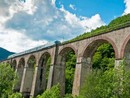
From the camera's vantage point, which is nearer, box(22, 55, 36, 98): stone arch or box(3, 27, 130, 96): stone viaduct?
box(3, 27, 130, 96): stone viaduct

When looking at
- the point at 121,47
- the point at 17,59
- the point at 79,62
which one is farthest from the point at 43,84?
the point at 121,47

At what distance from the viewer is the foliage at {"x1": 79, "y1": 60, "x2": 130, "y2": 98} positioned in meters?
17.0

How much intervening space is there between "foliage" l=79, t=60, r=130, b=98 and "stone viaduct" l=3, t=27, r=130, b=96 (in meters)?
5.42

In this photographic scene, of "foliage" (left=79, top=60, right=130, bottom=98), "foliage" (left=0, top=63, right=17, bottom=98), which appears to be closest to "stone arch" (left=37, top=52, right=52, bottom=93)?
"foliage" (left=0, top=63, right=17, bottom=98)

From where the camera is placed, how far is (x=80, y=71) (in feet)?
94.8

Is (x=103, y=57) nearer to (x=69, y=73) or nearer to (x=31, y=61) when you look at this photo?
(x=69, y=73)

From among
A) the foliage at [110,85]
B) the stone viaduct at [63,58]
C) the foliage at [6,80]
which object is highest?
the stone viaduct at [63,58]

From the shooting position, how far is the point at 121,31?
80.3ft

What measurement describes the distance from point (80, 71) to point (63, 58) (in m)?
6.21

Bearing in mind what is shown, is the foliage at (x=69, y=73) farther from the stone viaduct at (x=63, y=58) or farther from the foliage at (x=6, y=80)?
the foliage at (x=6, y=80)

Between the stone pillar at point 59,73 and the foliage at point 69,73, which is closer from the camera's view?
the stone pillar at point 59,73

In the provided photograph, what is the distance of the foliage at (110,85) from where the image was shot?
55.9 ft

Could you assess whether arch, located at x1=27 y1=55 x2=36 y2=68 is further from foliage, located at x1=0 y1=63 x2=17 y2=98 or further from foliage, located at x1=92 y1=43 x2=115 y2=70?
foliage, located at x1=92 y1=43 x2=115 y2=70

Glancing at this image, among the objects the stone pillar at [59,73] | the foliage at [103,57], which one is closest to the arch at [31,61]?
the stone pillar at [59,73]
